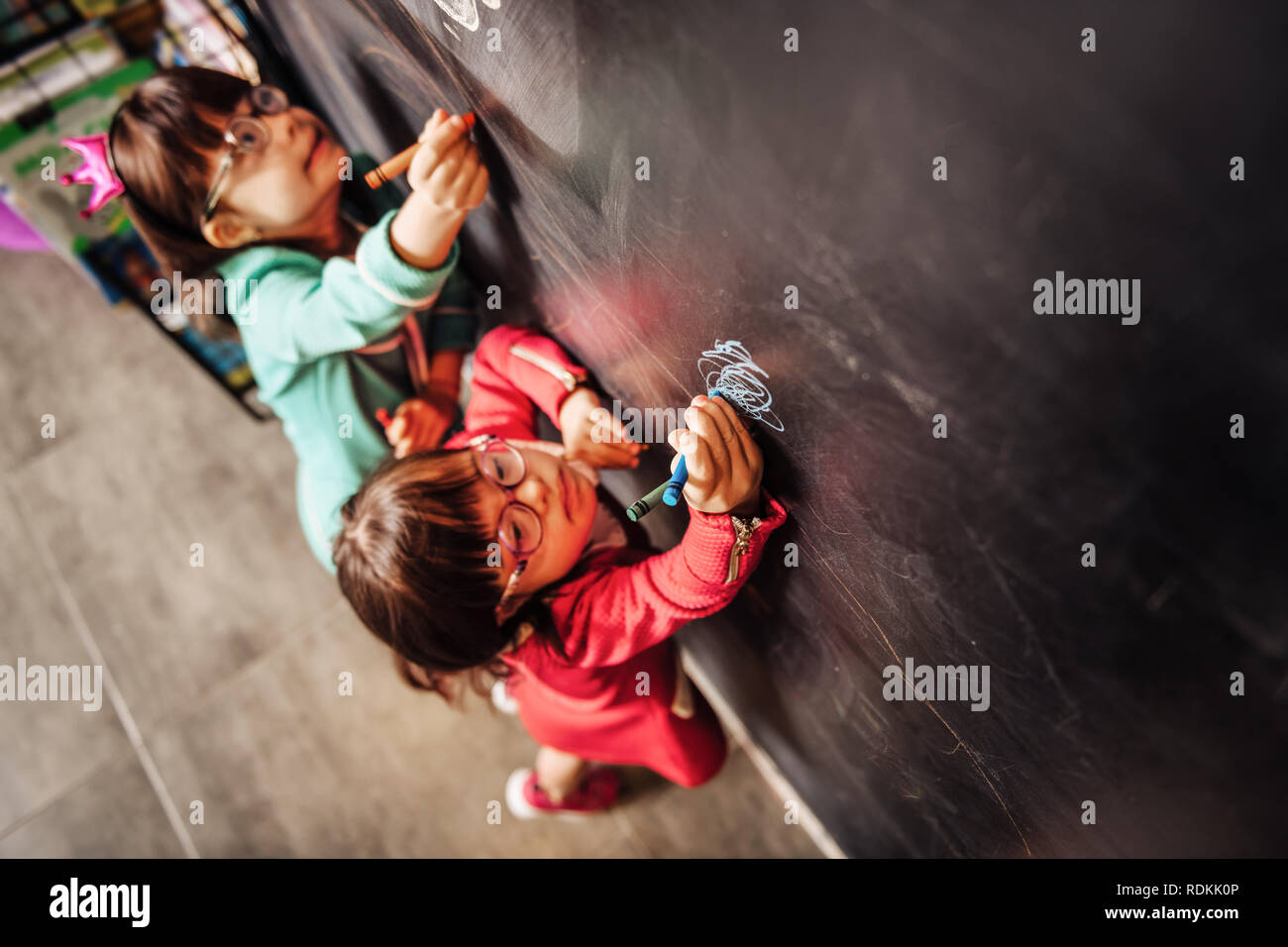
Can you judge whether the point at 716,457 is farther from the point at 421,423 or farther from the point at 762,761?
the point at 762,761

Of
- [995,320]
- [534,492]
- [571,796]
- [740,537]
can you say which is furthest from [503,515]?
[571,796]

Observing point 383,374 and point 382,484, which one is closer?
point 382,484

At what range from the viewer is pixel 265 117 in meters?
1.03

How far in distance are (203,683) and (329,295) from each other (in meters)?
1.12

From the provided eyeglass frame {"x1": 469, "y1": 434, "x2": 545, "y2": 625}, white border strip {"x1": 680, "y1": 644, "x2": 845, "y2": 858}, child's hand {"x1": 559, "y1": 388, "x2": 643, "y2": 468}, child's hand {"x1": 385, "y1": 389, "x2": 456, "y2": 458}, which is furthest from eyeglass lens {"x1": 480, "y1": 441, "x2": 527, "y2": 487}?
white border strip {"x1": 680, "y1": 644, "x2": 845, "y2": 858}

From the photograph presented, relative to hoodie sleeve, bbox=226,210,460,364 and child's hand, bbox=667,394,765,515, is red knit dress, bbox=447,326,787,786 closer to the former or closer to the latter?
child's hand, bbox=667,394,765,515

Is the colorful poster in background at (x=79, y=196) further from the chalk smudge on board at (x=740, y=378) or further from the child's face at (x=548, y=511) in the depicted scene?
the chalk smudge on board at (x=740, y=378)

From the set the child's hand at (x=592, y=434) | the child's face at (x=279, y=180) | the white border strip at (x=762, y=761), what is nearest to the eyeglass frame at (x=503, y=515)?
the child's hand at (x=592, y=434)

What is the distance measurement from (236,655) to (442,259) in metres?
1.19

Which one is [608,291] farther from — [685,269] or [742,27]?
[742,27]

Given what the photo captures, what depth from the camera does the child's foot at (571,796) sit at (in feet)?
4.84

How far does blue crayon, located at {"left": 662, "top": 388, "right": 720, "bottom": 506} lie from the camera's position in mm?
684
